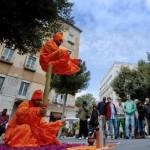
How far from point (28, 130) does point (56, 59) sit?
1791 millimetres

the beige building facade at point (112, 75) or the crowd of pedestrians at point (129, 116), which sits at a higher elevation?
the beige building facade at point (112, 75)

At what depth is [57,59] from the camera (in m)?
8.17

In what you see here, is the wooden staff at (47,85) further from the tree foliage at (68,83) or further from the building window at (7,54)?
the building window at (7,54)

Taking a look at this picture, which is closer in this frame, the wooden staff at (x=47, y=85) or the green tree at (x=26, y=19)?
the wooden staff at (x=47, y=85)

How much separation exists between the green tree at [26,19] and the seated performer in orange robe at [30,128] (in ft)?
20.0

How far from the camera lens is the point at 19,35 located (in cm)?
1455

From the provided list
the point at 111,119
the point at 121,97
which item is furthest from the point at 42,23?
the point at 121,97

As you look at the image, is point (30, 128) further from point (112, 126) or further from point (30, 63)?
point (30, 63)

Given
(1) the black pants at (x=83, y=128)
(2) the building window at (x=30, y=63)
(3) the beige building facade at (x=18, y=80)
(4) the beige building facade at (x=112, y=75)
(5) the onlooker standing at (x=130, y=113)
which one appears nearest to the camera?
(5) the onlooker standing at (x=130, y=113)

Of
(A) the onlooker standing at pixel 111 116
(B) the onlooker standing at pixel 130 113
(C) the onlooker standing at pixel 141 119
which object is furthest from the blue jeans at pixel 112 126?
(C) the onlooker standing at pixel 141 119

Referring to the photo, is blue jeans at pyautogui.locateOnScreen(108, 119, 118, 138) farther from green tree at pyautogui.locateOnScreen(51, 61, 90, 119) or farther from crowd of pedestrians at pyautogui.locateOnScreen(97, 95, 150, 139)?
green tree at pyautogui.locateOnScreen(51, 61, 90, 119)

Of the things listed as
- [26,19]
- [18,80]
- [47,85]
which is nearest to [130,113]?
[26,19]

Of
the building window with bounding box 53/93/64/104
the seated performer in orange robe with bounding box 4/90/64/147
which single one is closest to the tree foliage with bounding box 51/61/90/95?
the building window with bounding box 53/93/64/104

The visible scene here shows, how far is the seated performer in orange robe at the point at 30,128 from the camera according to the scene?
26.6ft
